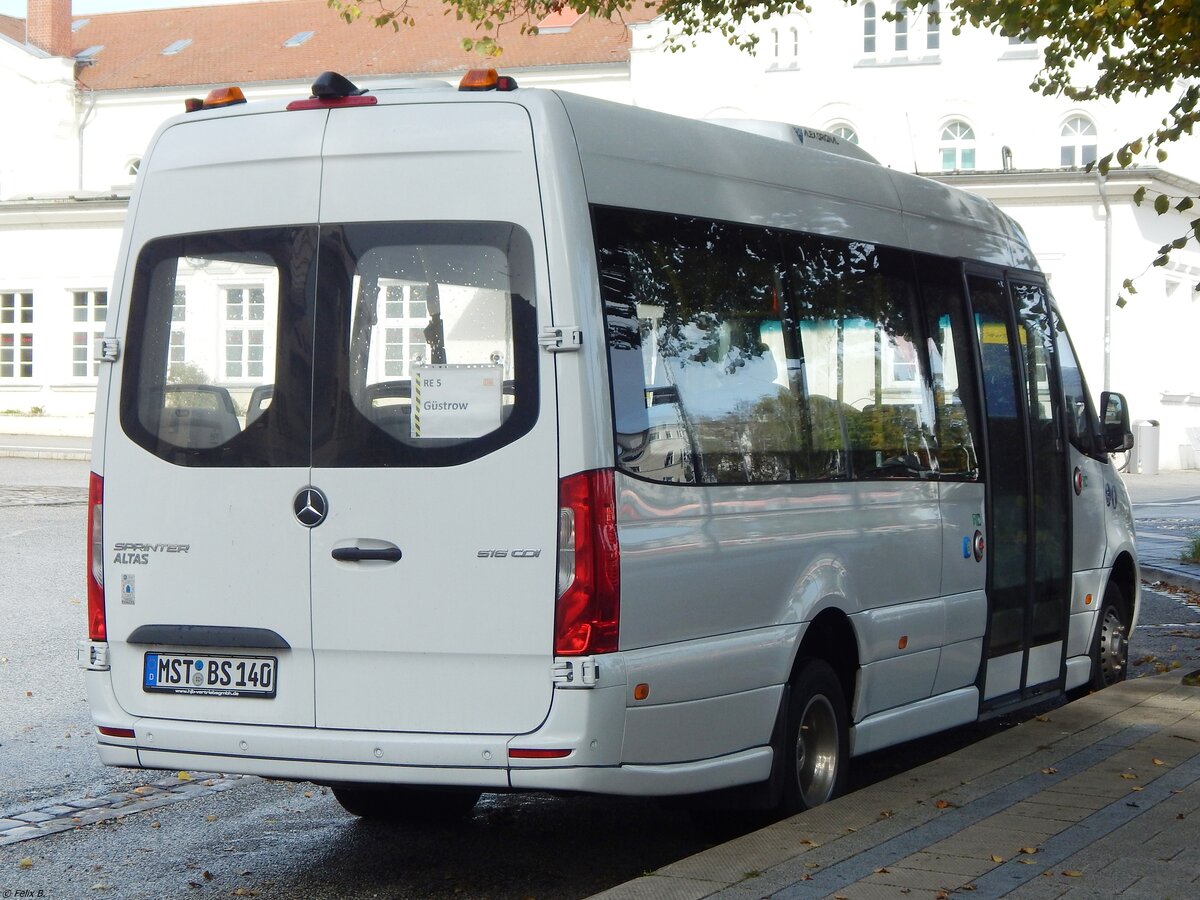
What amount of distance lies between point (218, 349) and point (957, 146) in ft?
138

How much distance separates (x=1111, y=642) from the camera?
9781mm

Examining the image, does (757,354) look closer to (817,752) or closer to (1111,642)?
(817,752)

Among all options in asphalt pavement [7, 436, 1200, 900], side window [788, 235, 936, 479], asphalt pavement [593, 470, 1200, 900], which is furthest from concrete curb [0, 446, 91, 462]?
asphalt pavement [593, 470, 1200, 900]

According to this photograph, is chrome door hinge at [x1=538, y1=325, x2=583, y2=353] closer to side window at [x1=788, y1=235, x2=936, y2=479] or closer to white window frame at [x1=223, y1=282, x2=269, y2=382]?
white window frame at [x1=223, y1=282, x2=269, y2=382]

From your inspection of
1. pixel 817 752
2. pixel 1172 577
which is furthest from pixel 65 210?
pixel 817 752

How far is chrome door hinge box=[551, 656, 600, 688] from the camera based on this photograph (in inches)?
208

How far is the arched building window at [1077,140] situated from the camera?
4347 cm

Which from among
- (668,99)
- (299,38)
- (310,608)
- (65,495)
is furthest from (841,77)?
(310,608)

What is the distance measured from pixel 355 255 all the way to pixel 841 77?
139 ft

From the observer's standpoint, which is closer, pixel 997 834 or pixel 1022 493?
pixel 997 834

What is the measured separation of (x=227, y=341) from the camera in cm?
584

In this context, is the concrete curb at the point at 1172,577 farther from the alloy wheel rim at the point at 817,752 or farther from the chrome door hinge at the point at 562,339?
the chrome door hinge at the point at 562,339

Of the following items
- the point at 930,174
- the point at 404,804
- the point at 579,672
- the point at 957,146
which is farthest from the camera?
the point at 957,146

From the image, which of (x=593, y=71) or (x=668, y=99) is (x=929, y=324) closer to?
(x=668, y=99)
